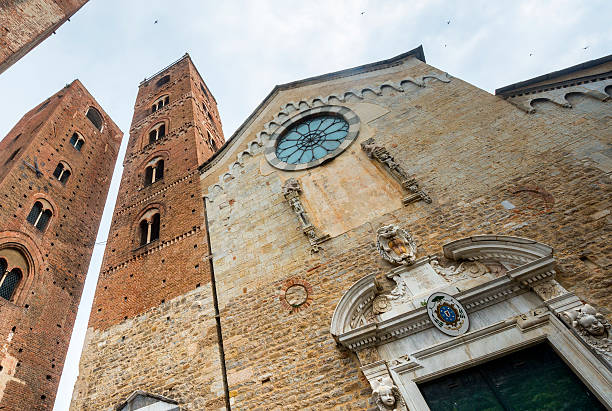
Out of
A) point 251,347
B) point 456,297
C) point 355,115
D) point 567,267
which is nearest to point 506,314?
point 456,297

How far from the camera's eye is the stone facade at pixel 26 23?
10.2 m

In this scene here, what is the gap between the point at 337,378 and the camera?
5.68 m

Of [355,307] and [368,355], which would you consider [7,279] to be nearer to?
[355,307]

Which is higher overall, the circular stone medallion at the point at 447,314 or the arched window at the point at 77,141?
the arched window at the point at 77,141

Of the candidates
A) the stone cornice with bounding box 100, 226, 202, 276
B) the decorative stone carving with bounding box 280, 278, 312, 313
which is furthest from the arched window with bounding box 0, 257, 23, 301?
the decorative stone carving with bounding box 280, 278, 312, 313

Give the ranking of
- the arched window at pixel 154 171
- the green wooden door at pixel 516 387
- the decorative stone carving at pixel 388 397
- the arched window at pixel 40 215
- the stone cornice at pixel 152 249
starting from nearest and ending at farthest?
1. the green wooden door at pixel 516 387
2. the decorative stone carving at pixel 388 397
3. the stone cornice at pixel 152 249
4. the arched window at pixel 154 171
5. the arched window at pixel 40 215

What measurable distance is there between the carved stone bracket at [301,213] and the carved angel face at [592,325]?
4.29 metres

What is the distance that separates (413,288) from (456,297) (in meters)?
0.71

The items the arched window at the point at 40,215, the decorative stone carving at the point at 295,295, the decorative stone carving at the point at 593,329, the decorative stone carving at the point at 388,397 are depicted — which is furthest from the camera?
the arched window at the point at 40,215

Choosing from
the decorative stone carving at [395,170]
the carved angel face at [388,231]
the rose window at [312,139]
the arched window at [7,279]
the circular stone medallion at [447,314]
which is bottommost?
the circular stone medallion at [447,314]

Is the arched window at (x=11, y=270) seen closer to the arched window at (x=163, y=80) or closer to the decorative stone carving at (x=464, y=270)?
the arched window at (x=163, y=80)

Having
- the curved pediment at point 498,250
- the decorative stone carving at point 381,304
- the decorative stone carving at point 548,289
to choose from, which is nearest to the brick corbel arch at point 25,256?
the decorative stone carving at point 381,304

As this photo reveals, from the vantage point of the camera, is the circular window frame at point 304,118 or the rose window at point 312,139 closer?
the circular window frame at point 304,118

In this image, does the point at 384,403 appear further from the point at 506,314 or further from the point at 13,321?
the point at 13,321
